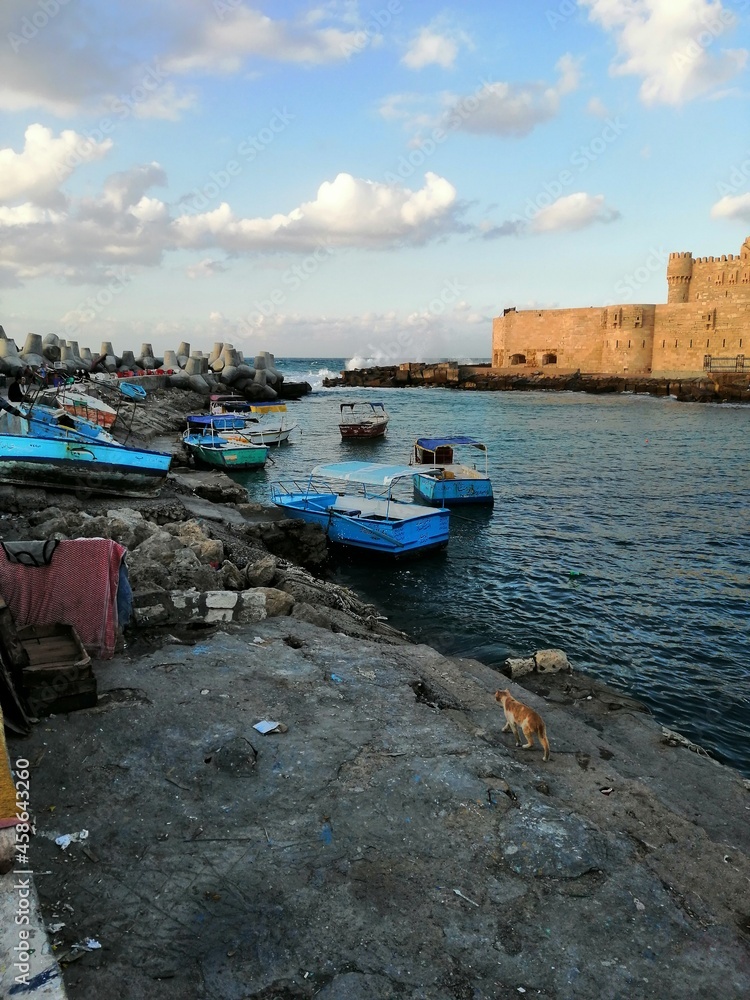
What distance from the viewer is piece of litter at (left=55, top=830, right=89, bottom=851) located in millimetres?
3991

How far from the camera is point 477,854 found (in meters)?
4.23

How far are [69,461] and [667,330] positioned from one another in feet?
212

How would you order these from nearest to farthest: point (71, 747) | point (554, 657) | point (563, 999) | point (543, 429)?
point (563, 999)
point (71, 747)
point (554, 657)
point (543, 429)

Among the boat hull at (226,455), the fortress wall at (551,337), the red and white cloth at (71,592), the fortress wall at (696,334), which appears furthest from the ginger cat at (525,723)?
the fortress wall at (551,337)

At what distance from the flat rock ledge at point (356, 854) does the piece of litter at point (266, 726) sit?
6cm

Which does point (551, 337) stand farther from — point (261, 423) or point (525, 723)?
point (525, 723)

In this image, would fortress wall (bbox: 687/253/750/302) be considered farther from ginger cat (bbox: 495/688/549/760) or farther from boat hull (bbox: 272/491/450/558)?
ginger cat (bbox: 495/688/549/760)

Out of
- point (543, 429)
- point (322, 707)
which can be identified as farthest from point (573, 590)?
point (543, 429)

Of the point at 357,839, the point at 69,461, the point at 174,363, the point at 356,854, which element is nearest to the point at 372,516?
the point at 69,461

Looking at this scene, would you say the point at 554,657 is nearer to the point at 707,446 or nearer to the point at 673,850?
the point at 673,850

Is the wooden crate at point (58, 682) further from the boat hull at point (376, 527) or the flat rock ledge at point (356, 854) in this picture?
the boat hull at point (376, 527)

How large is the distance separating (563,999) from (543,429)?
40619mm

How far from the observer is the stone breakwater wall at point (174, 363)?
4219 cm

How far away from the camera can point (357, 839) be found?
4.27m
